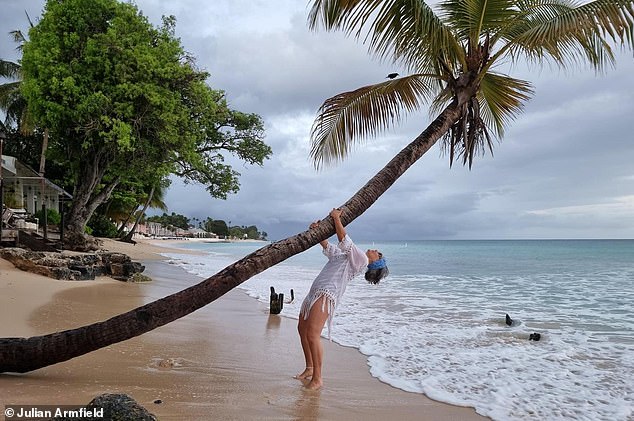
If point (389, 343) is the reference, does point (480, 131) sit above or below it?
above

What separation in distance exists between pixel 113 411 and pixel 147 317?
161cm

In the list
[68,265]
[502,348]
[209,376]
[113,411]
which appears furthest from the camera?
[68,265]

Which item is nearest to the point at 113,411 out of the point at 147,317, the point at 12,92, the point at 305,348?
the point at 147,317

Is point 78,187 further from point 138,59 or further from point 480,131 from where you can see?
point 480,131

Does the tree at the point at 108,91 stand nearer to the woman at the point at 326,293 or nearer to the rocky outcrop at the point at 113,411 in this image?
the woman at the point at 326,293

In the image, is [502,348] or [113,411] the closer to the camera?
[113,411]

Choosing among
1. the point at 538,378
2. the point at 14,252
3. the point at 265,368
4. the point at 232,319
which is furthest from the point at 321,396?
the point at 14,252

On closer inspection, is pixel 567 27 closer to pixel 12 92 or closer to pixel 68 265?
pixel 68 265

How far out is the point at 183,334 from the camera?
813 centimetres

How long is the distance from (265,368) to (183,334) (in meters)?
2.35

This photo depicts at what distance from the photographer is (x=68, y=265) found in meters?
14.8

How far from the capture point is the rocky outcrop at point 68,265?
563 inches

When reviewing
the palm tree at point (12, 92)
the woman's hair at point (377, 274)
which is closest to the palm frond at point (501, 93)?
the woman's hair at point (377, 274)

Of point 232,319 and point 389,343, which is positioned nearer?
point 389,343
